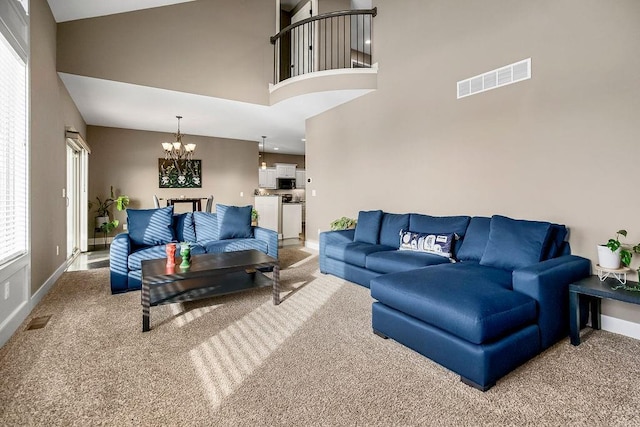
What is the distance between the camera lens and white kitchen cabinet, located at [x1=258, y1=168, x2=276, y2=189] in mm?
11023

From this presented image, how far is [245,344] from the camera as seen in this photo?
93.4 inches

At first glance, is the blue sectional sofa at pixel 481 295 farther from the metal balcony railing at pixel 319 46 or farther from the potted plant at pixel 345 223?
the metal balcony railing at pixel 319 46

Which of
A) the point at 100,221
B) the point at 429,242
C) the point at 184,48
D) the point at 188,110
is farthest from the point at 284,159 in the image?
the point at 429,242

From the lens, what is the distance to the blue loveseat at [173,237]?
3619 mm

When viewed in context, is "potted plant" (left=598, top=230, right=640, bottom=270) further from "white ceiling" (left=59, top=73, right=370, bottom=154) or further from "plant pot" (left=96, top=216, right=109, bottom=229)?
"plant pot" (left=96, top=216, right=109, bottom=229)

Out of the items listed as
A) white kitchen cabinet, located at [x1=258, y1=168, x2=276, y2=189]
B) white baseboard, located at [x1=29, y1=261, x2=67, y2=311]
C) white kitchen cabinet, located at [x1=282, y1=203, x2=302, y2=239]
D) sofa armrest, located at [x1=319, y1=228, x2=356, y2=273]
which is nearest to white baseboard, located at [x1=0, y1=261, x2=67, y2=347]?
white baseboard, located at [x1=29, y1=261, x2=67, y2=311]

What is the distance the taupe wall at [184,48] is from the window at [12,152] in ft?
5.91

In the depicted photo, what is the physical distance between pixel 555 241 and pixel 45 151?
534 centimetres

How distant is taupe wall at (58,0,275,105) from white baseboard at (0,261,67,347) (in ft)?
9.40

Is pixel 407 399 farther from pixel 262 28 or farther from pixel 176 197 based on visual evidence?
pixel 176 197

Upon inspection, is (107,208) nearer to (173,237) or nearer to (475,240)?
(173,237)

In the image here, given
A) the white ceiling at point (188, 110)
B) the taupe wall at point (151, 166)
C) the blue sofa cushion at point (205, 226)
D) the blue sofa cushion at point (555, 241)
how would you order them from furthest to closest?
1. the taupe wall at point (151, 166)
2. the white ceiling at point (188, 110)
3. the blue sofa cushion at point (205, 226)
4. the blue sofa cushion at point (555, 241)

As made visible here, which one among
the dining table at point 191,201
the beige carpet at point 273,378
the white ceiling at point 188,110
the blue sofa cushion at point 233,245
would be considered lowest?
the beige carpet at point 273,378

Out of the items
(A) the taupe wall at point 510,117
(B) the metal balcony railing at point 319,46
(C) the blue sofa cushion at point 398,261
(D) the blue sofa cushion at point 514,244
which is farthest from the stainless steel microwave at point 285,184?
(D) the blue sofa cushion at point 514,244
